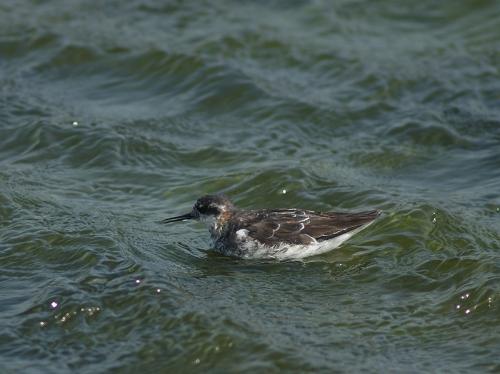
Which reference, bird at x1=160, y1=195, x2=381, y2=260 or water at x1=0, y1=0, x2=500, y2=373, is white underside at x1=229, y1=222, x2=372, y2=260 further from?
water at x1=0, y1=0, x2=500, y2=373

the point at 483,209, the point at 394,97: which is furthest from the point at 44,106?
the point at 483,209

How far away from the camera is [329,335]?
9.78m

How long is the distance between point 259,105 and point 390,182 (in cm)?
334

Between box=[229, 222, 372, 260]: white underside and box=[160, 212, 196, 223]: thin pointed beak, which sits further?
box=[160, 212, 196, 223]: thin pointed beak

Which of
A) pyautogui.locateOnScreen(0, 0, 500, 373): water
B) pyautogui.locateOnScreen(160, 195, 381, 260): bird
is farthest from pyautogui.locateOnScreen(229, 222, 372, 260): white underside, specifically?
pyautogui.locateOnScreen(0, 0, 500, 373): water

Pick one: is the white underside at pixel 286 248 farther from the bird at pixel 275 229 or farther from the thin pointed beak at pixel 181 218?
the thin pointed beak at pixel 181 218

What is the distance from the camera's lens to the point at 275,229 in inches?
476

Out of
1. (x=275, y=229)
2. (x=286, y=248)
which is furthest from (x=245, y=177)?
(x=286, y=248)

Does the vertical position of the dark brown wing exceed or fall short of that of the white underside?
it exceeds it

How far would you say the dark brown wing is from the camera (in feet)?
38.8

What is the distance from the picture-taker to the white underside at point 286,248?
11930 mm

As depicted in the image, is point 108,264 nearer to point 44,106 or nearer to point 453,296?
point 453,296

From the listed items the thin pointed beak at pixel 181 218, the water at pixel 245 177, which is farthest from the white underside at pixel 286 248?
the thin pointed beak at pixel 181 218

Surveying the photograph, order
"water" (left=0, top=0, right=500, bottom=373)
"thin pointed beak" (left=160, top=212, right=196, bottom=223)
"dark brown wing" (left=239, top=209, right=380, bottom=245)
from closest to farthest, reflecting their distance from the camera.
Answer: "water" (left=0, top=0, right=500, bottom=373)
"dark brown wing" (left=239, top=209, right=380, bottom=245)
"thin pointed beak" (left=160, top=212, right=196, bottom=223)
